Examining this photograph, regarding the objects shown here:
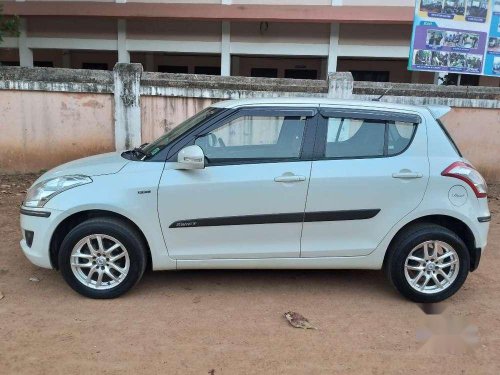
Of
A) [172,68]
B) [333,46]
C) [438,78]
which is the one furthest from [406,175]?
[172,68]

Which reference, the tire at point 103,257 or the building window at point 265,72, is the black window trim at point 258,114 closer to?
the tire at point 103,257

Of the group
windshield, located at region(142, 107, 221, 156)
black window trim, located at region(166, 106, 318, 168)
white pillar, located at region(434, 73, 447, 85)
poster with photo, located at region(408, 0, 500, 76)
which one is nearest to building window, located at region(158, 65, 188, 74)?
white pillar, located at region(434, 73, 447, 85)

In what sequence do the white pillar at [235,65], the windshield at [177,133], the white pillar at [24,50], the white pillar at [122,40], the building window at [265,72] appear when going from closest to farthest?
the windshield at [177,133]
the white pillar at [122,40]
the white pillar at [24,50]
the white pillar at [235,65]
the building window at [265,72]

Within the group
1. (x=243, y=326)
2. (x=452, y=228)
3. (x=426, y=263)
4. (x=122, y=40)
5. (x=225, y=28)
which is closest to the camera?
(x=243, y=326)

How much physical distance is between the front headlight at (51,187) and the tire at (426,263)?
259cm

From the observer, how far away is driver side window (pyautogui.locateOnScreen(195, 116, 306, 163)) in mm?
3879

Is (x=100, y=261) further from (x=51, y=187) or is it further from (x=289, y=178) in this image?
(x=289, y=178)

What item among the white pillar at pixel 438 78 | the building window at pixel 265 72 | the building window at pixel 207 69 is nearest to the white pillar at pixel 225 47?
the building window at pixel 207 69

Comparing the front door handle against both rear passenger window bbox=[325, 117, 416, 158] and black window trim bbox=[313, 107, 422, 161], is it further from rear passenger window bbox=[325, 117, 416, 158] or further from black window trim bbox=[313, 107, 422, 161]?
rear passenger window bbox=[325, 117, 416, 158]

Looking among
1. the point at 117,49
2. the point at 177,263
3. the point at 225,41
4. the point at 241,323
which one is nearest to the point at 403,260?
the point at 241,323

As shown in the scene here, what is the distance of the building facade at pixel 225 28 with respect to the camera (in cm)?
1294

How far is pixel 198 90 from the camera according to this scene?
24.9ft

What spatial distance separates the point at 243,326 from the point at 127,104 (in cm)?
516

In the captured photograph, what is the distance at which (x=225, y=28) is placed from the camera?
13.8m
